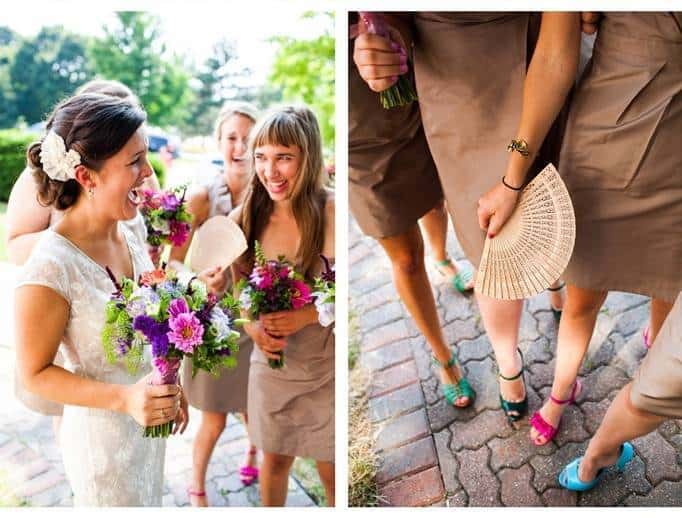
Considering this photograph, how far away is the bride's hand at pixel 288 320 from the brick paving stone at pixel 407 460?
47 cm

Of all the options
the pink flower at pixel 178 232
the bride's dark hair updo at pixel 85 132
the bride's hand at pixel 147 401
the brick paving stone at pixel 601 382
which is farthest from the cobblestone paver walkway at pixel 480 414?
the bride's dark hair updo at pixel 85 132

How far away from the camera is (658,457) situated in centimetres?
186

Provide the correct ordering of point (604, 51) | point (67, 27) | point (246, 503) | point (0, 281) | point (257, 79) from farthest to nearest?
point (246, 503) < point (257, 79) < point (67, 27) < point (0, 281) < point (604, 51)

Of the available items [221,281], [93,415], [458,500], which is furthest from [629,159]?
[93,415]

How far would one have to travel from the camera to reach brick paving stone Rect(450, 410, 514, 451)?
1988 millimetres

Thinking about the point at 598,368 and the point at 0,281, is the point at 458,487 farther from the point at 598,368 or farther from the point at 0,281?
the point at 0,281

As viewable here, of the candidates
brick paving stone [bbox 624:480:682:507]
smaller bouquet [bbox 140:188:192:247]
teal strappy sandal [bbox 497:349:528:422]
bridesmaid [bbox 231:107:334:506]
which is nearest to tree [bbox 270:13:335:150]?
bridesmaid [bbox 231:107:334:506]

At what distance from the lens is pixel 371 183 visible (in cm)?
197

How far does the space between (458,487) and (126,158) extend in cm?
132

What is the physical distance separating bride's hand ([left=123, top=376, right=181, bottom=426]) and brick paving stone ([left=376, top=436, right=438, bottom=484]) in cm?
68

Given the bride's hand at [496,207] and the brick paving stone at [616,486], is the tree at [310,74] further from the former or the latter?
the brick paving stone at [616,486]

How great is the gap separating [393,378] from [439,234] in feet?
Result: 1.55

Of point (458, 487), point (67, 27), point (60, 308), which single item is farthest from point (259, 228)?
point (458, 487)

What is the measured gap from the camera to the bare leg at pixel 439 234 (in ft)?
6.66
